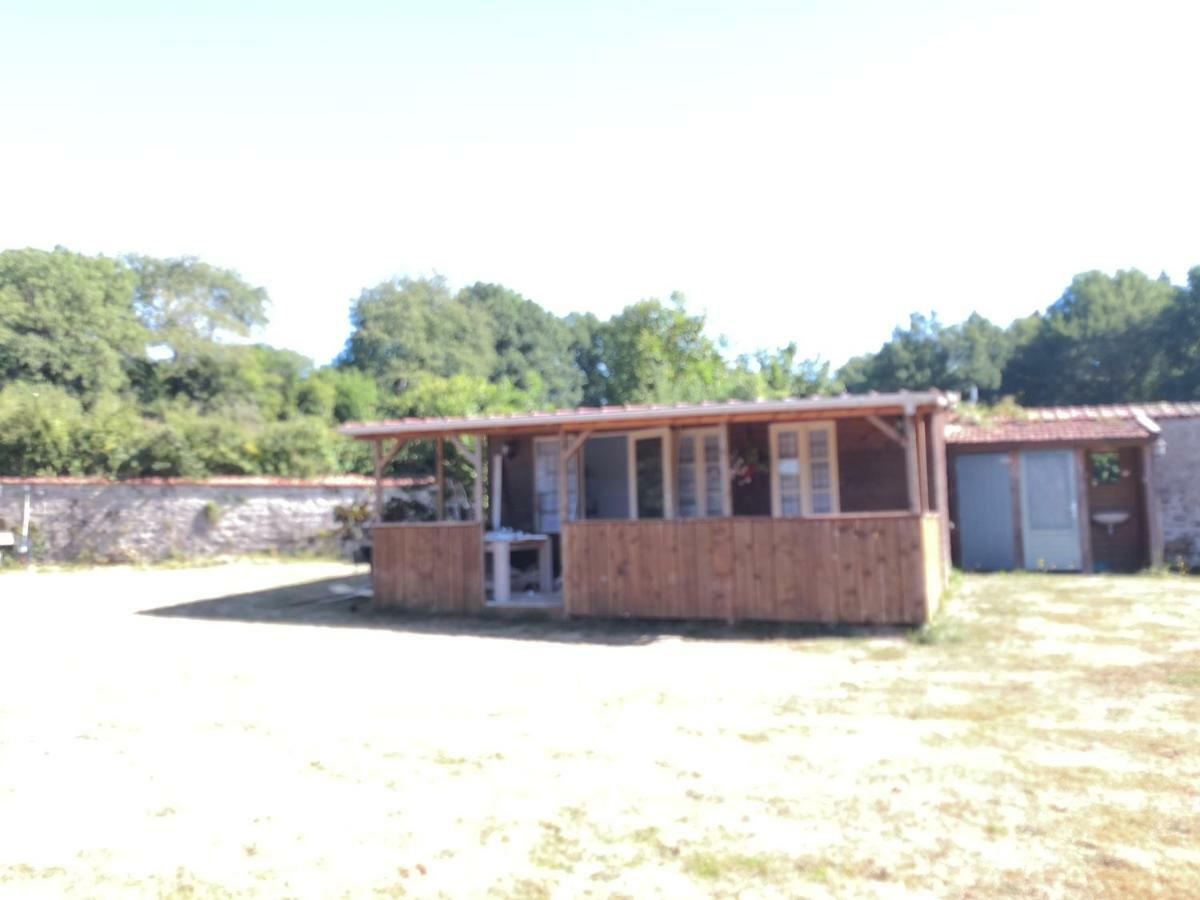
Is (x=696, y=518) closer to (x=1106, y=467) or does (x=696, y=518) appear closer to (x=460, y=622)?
(x=460, y=622)

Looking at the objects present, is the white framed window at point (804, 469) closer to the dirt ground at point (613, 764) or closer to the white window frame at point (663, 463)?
the white window frame at point (663, 463)

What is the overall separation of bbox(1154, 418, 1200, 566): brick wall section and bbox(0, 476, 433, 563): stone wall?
12562 mm

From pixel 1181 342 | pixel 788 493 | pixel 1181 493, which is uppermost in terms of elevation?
pixel 1181 342

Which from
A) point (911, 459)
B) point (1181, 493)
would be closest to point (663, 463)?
point (911, 459)

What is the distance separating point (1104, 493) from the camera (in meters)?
14.6

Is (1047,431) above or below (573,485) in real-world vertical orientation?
above

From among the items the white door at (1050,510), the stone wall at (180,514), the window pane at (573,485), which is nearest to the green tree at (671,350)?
the stone wall at (180,514)

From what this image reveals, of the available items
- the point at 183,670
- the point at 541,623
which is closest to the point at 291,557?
the point at 541,623

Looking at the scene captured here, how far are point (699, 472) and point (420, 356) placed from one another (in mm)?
32213

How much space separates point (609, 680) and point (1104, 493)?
10095mm

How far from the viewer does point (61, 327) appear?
109 feet

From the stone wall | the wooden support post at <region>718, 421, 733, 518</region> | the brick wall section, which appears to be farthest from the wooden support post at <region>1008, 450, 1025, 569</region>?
the stone wall

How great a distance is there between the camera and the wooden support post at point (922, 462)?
11.4 m

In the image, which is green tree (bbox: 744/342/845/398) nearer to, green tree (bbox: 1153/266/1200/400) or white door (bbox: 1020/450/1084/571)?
green tree (bbox: 1153/266/1200/400)
